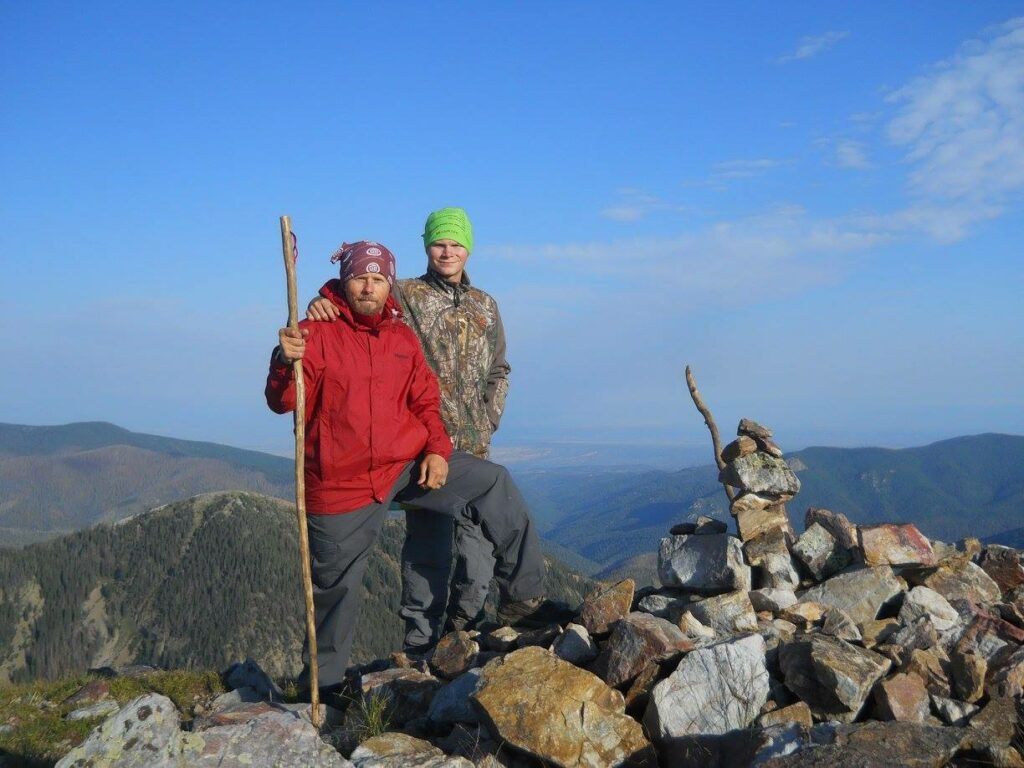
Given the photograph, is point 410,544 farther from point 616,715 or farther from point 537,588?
point 616,715

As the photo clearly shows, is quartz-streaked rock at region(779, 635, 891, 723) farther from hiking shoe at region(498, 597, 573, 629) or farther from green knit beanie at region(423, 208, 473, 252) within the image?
green knit beanie at region(423, 208, 473, 252)

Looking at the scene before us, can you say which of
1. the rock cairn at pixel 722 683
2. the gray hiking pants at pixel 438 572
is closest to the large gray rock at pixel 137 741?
the rock cairn at pixel 722 683

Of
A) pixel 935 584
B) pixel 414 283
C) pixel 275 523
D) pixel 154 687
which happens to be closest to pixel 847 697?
pixel 935 584

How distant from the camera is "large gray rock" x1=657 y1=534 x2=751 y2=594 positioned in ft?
28.9

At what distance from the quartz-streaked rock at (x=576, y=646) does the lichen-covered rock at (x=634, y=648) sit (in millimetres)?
301

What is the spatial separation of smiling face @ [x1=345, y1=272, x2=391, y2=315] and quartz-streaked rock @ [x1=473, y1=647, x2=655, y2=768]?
3.56 m

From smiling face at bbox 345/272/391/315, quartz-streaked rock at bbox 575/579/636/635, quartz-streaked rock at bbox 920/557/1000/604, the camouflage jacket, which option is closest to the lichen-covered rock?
quartz-streaked rock at bbox 575/579/636/635

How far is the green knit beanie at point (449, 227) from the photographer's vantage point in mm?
9305

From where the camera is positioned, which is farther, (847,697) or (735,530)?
(735,530)

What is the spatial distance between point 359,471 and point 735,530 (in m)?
4.94

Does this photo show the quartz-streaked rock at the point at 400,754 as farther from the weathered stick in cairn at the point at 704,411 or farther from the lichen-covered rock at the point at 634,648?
the weathered stick in cairn at the point at 704,411

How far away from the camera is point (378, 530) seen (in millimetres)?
8023

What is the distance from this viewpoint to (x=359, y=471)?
7.70 m

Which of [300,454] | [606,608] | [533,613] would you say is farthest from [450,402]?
[606,608]
